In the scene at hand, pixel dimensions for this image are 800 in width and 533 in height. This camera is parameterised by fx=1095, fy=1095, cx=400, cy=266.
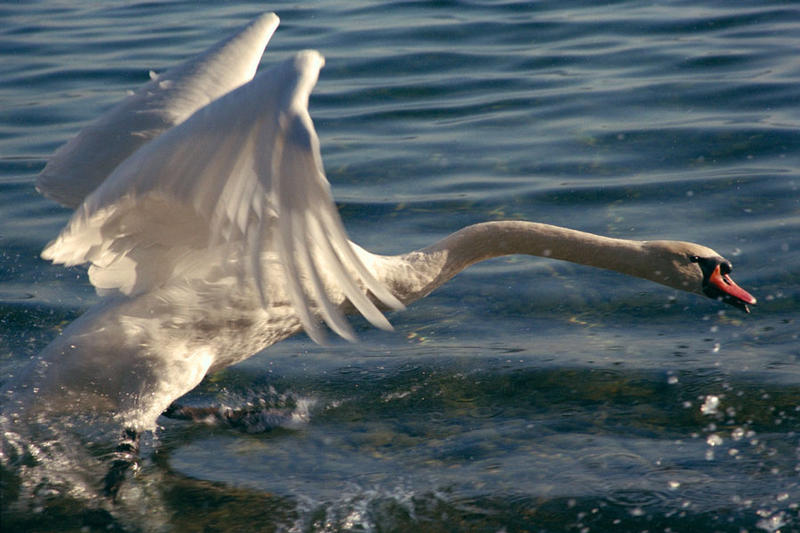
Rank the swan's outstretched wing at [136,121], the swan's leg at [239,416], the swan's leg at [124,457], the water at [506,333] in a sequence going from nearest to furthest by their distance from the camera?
1. the water at [506,333]
2. the swan's leg at [124,457]
3. the swan's leg at [239,416]
4. the swan's outstretched wing at [136,121]

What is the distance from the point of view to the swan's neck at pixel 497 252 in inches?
208

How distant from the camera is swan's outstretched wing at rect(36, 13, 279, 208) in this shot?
210 inches

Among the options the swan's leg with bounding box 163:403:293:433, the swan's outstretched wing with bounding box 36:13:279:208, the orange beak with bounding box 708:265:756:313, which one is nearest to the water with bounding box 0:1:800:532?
the swan's leg with bounding box 163:403:293:433

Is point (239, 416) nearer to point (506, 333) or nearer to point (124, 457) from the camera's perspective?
point (124, 457)

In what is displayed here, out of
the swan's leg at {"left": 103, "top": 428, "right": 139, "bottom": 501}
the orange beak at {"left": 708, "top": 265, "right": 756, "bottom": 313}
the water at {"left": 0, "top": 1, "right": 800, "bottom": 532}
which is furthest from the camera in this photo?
the orange beak at {"left": 708, "top": 265, "right": 756, "bottom": 313}

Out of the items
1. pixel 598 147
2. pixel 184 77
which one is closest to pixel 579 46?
pixel 598 147

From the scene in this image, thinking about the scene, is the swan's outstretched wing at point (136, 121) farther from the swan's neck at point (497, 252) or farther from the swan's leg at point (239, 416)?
the swan's neck at point (497, 252)

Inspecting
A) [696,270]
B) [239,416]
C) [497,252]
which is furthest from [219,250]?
[696,270]

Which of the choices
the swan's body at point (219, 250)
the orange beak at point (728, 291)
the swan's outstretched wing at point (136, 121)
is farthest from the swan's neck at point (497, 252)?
the swan's outstretched wing at point (136, 121)

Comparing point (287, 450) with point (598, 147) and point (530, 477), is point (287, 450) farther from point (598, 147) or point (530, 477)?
point (598, 147)

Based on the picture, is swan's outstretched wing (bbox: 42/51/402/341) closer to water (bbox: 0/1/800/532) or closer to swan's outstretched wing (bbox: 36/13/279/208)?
water (bbox: 0/1/800/532)

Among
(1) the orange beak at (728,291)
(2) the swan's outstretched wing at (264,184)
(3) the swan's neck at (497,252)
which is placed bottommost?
(1) the orange beak at (728,291)

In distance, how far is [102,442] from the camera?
4.96 meters

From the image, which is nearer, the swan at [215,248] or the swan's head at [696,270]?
the swan at [215,248]
